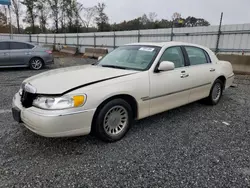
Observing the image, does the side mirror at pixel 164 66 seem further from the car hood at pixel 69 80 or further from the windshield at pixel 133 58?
the car hood at pixel 69 80

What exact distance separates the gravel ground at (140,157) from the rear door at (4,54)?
250 inches

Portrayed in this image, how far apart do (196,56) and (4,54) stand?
8.57 m

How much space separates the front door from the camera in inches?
130

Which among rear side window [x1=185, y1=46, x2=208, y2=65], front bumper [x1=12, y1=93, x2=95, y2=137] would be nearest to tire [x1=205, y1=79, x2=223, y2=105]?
rear side window [x1=185, y1=46, x2=208, y2=65]

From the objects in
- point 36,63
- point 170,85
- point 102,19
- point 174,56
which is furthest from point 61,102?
point 102,19

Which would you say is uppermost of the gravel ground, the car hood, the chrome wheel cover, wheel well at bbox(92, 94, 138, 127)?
the car hood

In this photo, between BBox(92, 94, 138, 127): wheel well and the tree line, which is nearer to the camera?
BBox(92, 94, 138, 127): wheel well

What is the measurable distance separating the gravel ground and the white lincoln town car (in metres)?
0.36

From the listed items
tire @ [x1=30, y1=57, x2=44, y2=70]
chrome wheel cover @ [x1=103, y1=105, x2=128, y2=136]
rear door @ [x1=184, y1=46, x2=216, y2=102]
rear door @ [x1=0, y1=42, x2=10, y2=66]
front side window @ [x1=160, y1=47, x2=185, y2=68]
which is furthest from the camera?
tire @ [x1=30, y1=57, x2=44, y2=70]

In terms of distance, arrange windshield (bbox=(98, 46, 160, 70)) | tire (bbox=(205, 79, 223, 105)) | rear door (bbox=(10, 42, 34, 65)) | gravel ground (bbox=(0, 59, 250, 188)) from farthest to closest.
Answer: rear door (bbox=(10, 42, 34, 65)) < tire (bbox=(205, 79, 223, 105)) < windshield (bbox=(98, 46, 160, 70)) < gravel ground (bbox=(0, 59, 250, 188))

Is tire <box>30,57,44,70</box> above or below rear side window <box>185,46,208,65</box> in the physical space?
below

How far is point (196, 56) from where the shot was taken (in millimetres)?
4289

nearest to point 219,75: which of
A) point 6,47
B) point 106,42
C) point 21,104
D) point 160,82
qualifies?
point 160,82

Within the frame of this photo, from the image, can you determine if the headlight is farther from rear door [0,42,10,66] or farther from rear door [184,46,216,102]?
rear door [0,42,10,66]
